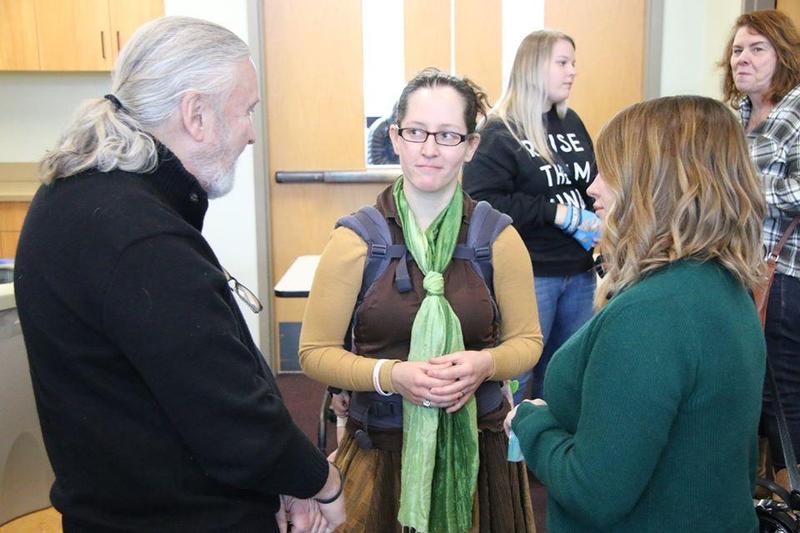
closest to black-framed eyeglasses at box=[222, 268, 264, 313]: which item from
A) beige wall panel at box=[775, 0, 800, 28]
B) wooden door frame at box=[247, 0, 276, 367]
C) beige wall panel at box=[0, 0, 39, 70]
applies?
wooden door frame at box=[247, 0, 276, 367]

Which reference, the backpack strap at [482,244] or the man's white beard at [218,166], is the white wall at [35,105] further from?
the man's white beard at [218,166]

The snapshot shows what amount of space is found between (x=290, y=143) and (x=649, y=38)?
194cm

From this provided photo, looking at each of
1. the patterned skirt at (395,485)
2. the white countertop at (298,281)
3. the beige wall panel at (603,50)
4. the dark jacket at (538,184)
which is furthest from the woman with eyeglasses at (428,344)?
the beige wall panel at (603,50)

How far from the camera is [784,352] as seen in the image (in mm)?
2184

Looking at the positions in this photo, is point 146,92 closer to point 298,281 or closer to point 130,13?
point 298,281

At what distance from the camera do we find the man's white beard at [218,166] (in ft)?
3.74

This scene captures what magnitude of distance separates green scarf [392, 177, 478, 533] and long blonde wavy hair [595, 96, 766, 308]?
1.56ft

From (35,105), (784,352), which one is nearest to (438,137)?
(784,352)

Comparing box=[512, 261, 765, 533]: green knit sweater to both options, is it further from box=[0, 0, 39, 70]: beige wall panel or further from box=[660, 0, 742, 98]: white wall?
box=[0, 0, 39, 70]: beige wall panel

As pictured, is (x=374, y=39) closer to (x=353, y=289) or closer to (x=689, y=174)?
(x=353, y=289)

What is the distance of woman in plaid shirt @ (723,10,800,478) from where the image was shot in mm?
2137

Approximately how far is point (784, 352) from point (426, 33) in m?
2.55

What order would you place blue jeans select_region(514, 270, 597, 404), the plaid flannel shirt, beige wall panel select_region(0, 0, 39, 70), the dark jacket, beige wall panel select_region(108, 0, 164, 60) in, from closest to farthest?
the plaid flannel shirt < the dark jacket < blue jeans select_region(514, 270, 597, 404) < beige wall panel select_region(108, 0, 164, 60) < beige wall panel select_region(0, 0, 39, 70)

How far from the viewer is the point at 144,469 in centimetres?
105
